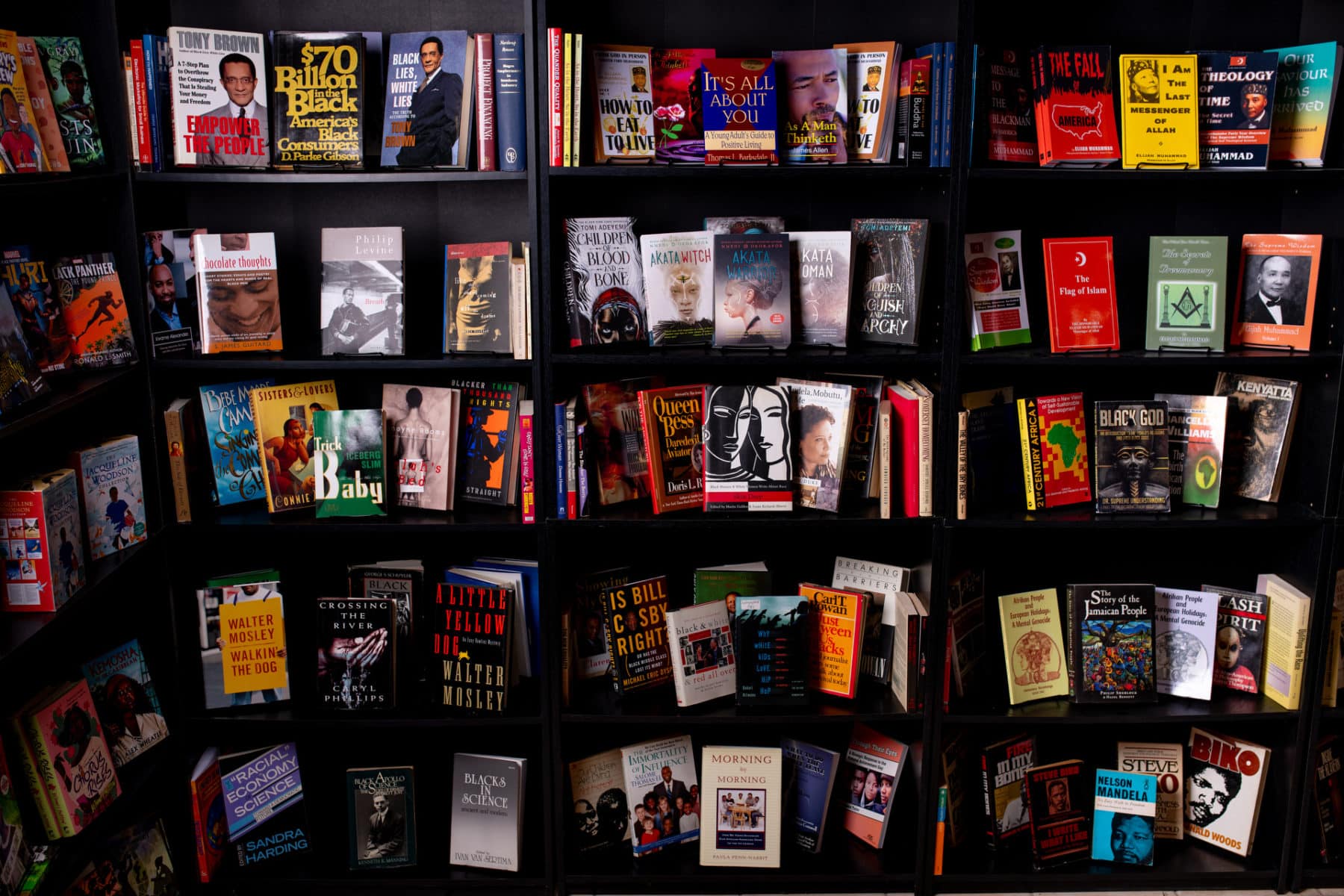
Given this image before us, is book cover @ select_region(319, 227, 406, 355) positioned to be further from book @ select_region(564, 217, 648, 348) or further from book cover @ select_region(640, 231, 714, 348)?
book cover @ select_region(640, 231, 714, 348)

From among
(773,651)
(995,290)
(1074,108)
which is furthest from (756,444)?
(1074,108)

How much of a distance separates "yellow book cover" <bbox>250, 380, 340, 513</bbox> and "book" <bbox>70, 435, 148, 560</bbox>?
0.28 meters

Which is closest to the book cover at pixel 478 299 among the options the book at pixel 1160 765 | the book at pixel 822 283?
the book at pixel 822 283

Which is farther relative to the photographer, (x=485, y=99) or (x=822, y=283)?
(x=822, y=283)

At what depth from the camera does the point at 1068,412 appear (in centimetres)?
275

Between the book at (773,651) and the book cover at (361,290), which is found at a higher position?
the book cover at (361,290)

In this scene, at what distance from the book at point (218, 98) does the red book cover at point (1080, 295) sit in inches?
74.8

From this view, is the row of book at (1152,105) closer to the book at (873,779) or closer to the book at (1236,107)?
the book at (1236,107)

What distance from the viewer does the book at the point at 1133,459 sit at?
107 inches

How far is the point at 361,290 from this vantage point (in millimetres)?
2684


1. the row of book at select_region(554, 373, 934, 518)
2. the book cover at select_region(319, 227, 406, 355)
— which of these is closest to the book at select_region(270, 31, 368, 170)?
the book cover at select_region(319, 227, 406, 355)

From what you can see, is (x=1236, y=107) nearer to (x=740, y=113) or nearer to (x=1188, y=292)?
(x=1188, y=292)

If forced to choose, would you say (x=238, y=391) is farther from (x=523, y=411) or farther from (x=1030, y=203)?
(x=1030, y=203)

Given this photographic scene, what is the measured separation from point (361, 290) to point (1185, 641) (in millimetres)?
2239
